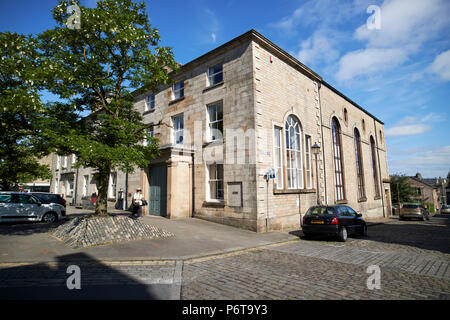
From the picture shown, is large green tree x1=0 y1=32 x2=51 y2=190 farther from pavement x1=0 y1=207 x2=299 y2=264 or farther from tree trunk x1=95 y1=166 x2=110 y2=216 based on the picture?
pavement x1=0 y1=207 x2=299 y2=264

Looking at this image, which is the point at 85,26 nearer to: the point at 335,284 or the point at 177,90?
the point at 177,90

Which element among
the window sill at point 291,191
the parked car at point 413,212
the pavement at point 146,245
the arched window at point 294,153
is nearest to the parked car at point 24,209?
the pavement at point 146,245

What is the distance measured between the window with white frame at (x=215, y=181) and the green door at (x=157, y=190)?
9.29ft

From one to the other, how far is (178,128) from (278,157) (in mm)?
7079

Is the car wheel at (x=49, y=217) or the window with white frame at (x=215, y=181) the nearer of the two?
the car wheel at (x=49, y=217)

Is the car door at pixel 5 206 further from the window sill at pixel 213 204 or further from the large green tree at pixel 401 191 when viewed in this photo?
the large green tree at pixel 401 191

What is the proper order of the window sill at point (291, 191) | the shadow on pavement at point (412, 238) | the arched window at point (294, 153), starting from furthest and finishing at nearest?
the arched window at point (294, 153)
the window sill at point (291, 191)
the shadow on pavement at point (412, 238)

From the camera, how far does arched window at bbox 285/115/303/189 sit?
1457cm

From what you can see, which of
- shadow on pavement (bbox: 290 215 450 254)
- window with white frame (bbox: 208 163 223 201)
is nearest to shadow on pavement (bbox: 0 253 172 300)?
window with white frame (bbox: 208 163 223 201)

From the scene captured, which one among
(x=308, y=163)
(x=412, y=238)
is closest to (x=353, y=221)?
(x=412, y=238)

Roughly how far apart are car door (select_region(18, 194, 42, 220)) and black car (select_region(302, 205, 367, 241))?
1348cm

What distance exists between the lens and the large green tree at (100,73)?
26.6 feet

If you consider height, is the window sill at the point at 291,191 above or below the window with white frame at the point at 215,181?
below

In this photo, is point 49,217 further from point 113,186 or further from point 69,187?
point 69,187
